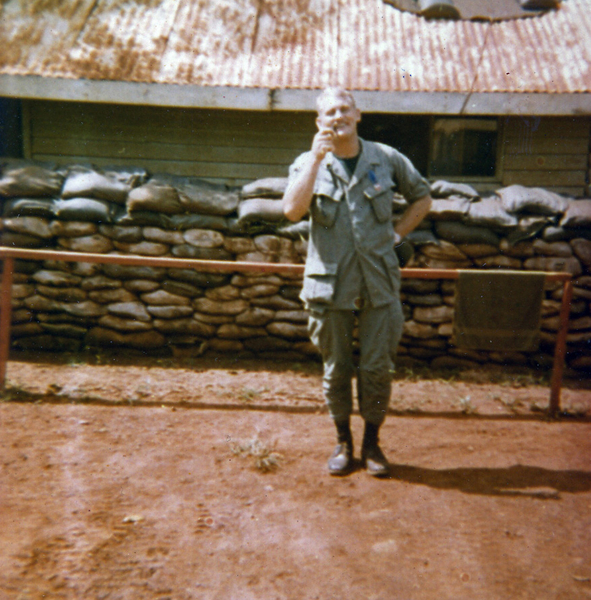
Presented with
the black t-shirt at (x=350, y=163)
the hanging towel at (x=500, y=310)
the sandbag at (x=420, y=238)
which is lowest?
the hanging towel at (x=500, y=310)

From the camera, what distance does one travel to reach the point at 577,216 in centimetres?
502

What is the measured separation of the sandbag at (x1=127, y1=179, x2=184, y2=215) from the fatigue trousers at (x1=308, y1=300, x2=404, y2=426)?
2.79 meters

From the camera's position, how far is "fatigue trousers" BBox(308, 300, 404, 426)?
2758 mm

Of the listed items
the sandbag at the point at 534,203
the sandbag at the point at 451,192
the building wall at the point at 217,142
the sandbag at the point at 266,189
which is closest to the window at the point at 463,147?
the building wall at the point at 217,142

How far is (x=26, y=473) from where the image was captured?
114 inches

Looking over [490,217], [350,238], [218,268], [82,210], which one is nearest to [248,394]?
[218,268]

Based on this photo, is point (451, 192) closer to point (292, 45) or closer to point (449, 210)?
point (449, 210)

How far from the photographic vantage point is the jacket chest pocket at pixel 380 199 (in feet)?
8.94

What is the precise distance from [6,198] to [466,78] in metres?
4.63

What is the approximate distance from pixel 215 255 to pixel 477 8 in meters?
4.29

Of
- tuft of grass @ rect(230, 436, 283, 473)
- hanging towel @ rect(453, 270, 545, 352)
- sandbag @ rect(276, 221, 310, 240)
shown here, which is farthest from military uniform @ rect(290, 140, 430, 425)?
sandbag @ rect(276, 221, 310, 240)

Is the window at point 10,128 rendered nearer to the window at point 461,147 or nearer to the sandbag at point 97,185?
the sandbag at point 97,185

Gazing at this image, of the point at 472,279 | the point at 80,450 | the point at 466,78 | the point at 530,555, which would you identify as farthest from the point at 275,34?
the point at 530,555

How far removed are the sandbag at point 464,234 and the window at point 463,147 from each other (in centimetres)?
134
